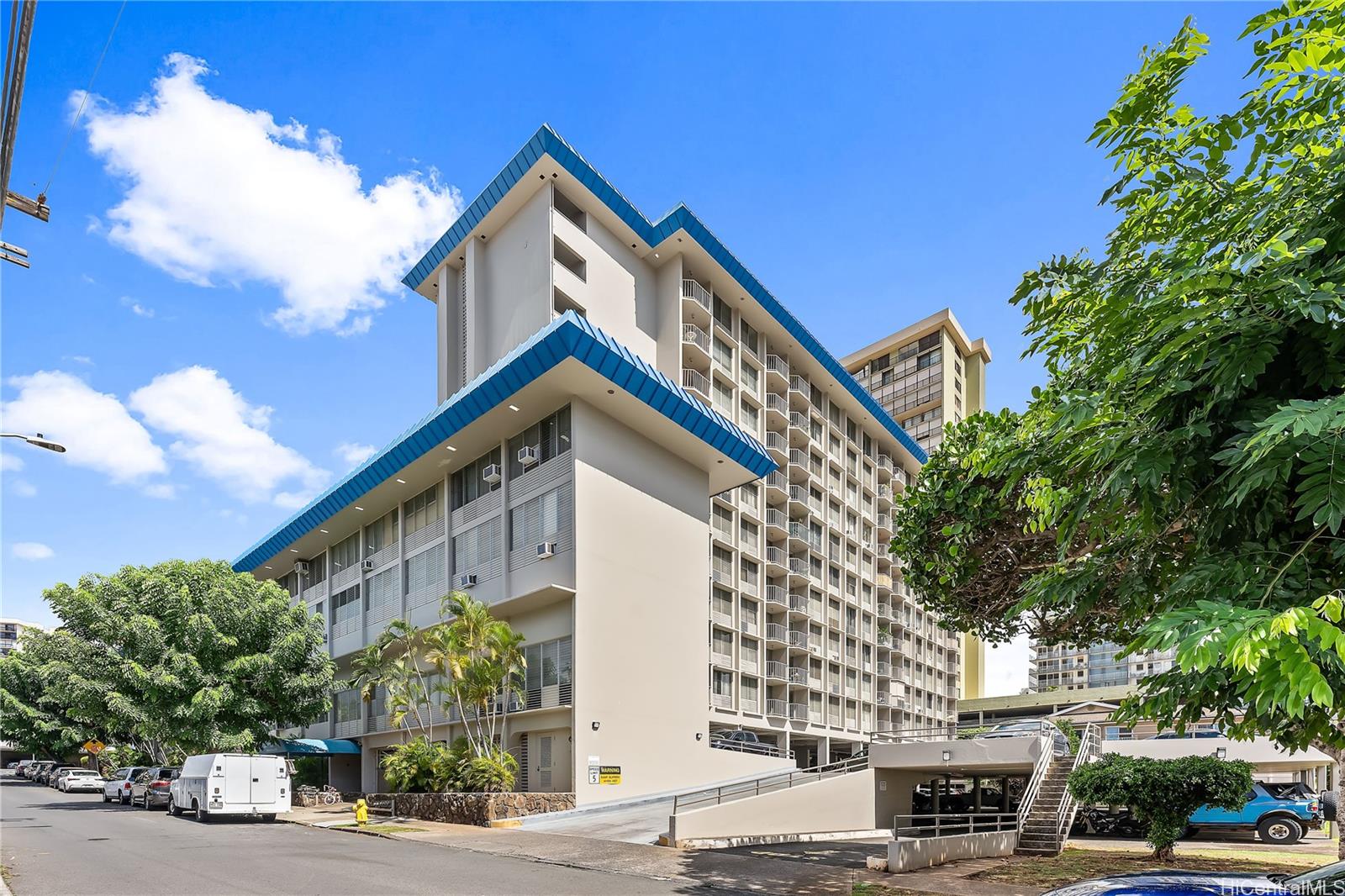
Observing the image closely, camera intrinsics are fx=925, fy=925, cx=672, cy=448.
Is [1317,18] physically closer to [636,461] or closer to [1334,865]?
[1334,865]

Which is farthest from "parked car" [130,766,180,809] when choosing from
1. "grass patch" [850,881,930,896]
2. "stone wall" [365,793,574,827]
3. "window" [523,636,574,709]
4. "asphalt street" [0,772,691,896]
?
"grass patch" [850,881,930,896]

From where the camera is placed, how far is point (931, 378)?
3706 inches

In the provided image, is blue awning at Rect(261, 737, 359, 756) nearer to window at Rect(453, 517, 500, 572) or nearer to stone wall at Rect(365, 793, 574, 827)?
window at Rect(453, 517, 500, 572)

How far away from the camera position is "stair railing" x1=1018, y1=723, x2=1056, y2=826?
24.0 m

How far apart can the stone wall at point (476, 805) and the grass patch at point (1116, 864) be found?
16.7 metres

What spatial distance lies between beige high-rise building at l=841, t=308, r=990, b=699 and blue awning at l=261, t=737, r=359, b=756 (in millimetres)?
56602

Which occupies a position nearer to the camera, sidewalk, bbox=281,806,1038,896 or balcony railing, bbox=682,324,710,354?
sidewalk, bbox=281,806,1038,896

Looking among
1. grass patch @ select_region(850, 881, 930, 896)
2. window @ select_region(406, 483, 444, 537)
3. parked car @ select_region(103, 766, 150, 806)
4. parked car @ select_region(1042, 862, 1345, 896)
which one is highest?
window @ select_region(406, 483, 444, 537)

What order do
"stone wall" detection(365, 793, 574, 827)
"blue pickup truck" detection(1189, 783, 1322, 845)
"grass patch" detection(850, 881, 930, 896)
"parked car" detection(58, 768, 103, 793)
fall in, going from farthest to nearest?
"parked car" detection(58, 768, 103, 793) → "stone wall" detection(365, 793, 574, 827) → "blue pickup truck" detection(1189, 783, 1322, 845) → "grass patch" detection(850, 881, 930, 896)

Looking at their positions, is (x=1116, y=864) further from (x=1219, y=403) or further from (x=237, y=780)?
(x=237, y=780)

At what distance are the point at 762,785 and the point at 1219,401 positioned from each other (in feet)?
76.8

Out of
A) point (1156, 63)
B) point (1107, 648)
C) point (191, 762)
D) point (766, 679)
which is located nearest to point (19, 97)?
point (1156, 63)

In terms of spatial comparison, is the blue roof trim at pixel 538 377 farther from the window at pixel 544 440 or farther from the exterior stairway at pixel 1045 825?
the exterior stairway at pixel 1045 825

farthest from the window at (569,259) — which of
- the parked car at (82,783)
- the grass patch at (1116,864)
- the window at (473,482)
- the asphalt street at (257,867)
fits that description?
the parked car at (82,783)
